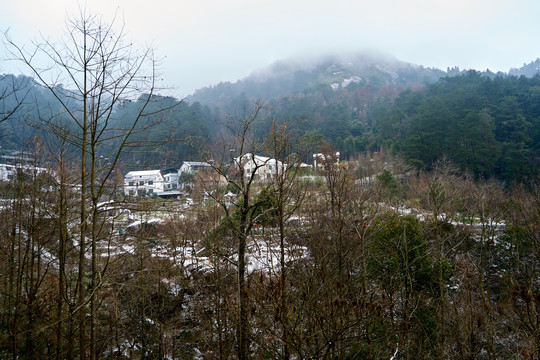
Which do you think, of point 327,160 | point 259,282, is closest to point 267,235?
point 259,282

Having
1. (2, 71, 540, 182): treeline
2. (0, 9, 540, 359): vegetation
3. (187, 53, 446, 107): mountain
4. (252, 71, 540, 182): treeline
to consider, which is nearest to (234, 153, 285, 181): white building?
(0, 9, 540, 359): vegetation

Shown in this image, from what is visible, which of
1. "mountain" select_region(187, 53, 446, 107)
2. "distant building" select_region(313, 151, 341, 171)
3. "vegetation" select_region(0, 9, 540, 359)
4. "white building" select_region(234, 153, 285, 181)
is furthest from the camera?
"mountain" select_region(187, 53, 446, 107)

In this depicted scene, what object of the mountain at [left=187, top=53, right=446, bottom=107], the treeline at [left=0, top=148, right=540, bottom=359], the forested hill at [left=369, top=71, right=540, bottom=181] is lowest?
the treeline at [left=0, top=148, right=540, bottom=359]

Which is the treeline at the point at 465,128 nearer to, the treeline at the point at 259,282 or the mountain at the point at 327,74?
the treeline at the point at 259,282

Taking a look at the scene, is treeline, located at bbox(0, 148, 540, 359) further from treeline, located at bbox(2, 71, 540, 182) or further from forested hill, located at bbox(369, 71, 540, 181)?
forested hill, located at bbox(369, 71, 540, 181)

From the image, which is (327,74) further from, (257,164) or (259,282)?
(259,282)

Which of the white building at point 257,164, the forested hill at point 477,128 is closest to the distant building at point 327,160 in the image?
the white building at point 257,164

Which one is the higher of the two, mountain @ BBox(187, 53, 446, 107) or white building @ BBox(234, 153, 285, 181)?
mountain @ BBox(187, 53, 446, 107)

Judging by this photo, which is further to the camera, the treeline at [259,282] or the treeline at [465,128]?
the treeline at [465,128]

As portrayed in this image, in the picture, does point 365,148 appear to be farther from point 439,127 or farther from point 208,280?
point 208,280

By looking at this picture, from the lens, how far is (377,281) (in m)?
9.27

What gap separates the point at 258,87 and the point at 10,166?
370ft

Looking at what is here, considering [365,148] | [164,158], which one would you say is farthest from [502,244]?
[365,148]

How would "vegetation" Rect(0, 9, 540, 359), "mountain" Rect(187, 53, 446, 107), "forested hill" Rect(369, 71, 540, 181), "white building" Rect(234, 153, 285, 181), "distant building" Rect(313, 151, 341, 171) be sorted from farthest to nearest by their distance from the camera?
"mountain" Rect(187, 53, 446, 107)
"forested hill" Rect(369, 71, 540, 181)
"distant building" Rect(313, 151, 341, 171)
"white building" Rect(234, 153, 285, 181)
"vegetation" Rect(0, 9, 540, 359)
